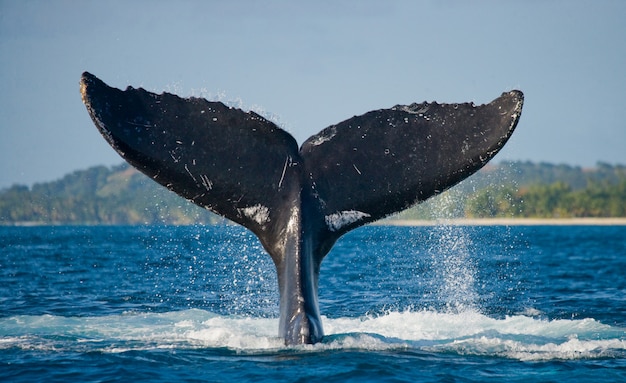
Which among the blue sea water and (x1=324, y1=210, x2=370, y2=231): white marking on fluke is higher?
(x1=324, y1=210, x2=370, y2=231): white marking on fluke

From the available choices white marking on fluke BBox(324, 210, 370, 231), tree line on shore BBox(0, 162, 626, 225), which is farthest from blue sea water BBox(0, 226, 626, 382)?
tree line on shore BBox(0, 162, 626, 225)

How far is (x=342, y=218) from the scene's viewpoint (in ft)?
30.9

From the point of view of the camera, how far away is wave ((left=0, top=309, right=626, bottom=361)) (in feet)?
33.2

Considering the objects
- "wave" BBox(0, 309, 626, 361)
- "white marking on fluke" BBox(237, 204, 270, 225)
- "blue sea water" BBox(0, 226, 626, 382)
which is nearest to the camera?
"blue sea water" BBox(0, 226, 626, 382)

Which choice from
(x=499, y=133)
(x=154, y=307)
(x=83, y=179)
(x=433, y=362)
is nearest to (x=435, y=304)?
(x=154, y=307)

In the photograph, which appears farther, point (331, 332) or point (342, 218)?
point (331, 332)

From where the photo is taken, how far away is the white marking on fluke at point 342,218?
9.39 m

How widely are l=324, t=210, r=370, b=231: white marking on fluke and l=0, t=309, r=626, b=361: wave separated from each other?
1.20 m

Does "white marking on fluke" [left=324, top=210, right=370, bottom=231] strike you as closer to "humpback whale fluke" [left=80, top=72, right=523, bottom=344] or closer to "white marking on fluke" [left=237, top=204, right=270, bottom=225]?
"humpback whale fluke" [left=80, top=72, right=523, bottom=344]

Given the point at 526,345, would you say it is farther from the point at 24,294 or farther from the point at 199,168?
the point at 24,294

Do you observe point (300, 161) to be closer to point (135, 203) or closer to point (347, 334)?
point (347, 334)

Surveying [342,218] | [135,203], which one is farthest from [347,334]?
[135,203]

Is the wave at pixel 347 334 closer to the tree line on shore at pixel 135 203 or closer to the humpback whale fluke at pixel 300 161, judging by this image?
the humpback whale fluke at pixel 300 161

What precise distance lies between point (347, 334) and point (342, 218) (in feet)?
5.76
